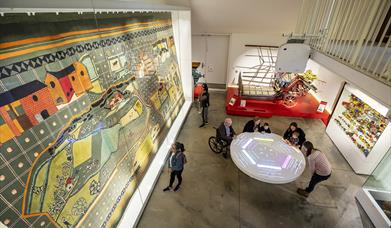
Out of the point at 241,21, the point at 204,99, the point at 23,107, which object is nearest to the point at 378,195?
the point at 204,99

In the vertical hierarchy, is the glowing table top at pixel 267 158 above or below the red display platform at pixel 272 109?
above

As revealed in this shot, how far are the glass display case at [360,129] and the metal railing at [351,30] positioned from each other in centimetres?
110

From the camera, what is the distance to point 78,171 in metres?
2.47

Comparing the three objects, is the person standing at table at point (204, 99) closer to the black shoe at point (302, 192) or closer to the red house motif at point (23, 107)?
the black shoe at point (302, 192)

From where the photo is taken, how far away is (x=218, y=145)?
541 centimetres

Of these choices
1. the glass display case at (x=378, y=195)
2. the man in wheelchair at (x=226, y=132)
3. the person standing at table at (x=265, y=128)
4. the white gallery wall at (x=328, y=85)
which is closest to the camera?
the glass display case at (x=378, y=195)

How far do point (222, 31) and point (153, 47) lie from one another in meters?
4.45

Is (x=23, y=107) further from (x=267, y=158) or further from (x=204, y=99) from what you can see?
(x=204, y=99)

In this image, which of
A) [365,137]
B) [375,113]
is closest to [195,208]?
[365,137]

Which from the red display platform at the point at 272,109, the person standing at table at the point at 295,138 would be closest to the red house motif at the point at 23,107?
the person standing at table at the point at 295,138

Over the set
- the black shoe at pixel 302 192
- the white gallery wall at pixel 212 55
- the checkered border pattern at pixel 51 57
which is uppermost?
the checkered border pattern at pixel 51 57

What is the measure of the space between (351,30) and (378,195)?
3416mm

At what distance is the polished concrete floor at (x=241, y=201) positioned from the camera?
376 cm

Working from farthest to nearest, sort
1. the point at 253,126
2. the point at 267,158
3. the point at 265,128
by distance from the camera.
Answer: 1. the point at 253,126
2. the point at 265,128
3. the point at 267,158
